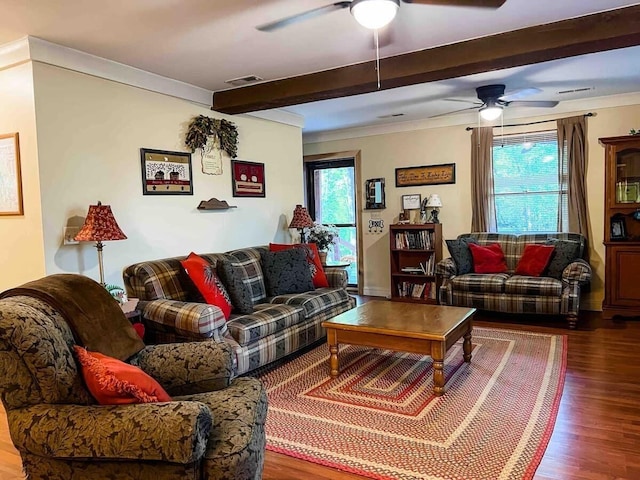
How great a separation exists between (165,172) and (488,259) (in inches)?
140

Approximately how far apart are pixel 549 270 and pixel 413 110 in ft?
7.73

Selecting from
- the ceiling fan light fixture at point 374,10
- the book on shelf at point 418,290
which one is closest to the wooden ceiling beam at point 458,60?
the ceiling fan light fixture at point 374,10

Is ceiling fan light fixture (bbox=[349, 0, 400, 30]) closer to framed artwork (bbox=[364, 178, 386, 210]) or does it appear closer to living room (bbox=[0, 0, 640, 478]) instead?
living room (bbox=[0, 0, 640, 478])

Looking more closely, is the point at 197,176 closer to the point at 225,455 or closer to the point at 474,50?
the point at 474,50

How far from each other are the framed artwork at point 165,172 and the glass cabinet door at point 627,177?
14.4 ft

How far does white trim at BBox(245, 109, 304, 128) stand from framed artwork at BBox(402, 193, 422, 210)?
69.9 inches

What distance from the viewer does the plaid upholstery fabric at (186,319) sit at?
3.01 m

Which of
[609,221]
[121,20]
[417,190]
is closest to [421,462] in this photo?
[121,20]

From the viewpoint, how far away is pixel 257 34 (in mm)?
3047

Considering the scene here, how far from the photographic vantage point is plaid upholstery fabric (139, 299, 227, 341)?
301cm

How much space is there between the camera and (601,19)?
2.81m

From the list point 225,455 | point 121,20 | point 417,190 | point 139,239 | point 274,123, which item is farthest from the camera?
point 417,190

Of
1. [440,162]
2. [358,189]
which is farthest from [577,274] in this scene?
[358,189]

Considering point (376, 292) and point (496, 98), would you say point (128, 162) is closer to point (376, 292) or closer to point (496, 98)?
point (496, 98)
